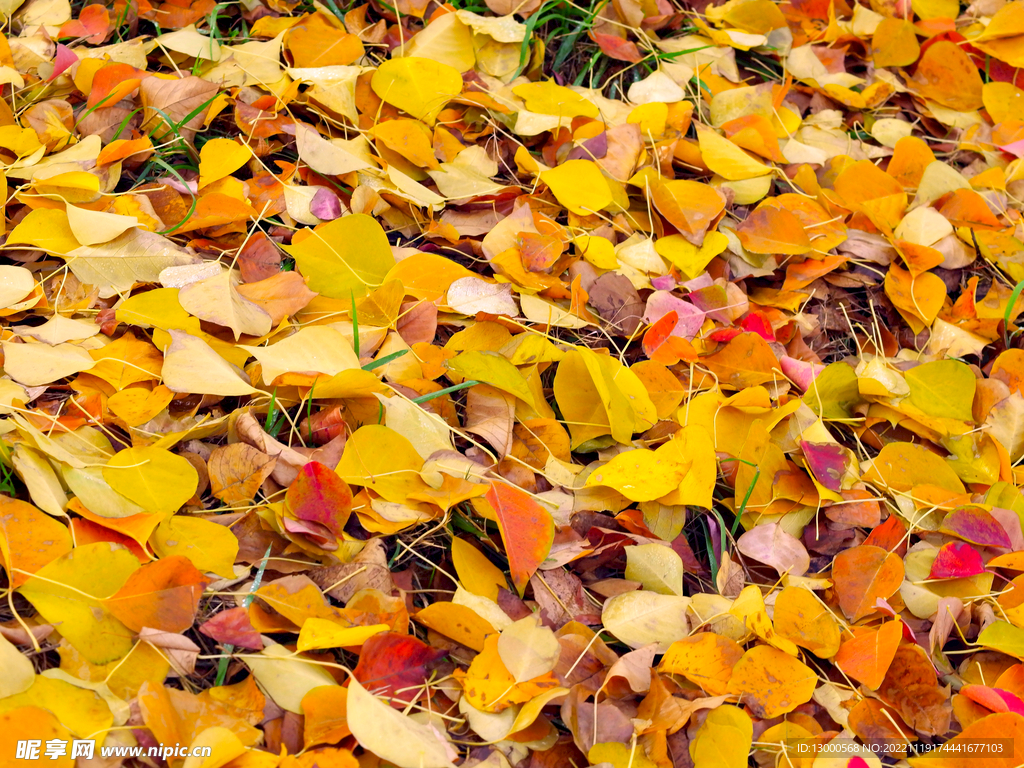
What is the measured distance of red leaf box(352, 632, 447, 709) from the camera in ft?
2.20

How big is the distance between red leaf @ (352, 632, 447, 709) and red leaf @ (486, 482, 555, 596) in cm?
12

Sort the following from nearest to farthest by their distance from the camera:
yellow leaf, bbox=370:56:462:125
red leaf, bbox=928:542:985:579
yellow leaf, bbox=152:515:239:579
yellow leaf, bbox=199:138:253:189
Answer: yellow leaf, bbox=152:515:239:579 < red leaf, bbox=928:542:985:579 < yellow leaf, bbox=199:138:253:189 < yellow leaf, bbox=370:56:462:125

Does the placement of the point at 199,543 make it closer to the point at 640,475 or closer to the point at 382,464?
the point at 382,464

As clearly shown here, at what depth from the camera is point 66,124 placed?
40.8 inches

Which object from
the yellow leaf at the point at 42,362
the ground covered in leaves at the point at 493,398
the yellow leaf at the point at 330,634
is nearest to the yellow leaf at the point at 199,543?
the ground covered in leaves at the point at 493,398

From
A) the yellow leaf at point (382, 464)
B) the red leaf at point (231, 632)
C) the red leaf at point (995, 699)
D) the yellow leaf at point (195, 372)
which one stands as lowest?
the red leaf at point (995, 699)

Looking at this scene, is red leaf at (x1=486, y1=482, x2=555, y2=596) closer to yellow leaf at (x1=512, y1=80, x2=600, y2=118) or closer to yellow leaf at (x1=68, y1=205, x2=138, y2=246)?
yellow leaf at (x1=68, y1=205, x2=138, y2=246)

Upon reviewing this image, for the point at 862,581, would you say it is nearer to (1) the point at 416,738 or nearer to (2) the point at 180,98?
(1) the point at 416,738

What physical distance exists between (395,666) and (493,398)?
1.03ft

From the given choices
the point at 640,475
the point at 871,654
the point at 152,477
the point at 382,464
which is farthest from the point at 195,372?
the point at 871,654

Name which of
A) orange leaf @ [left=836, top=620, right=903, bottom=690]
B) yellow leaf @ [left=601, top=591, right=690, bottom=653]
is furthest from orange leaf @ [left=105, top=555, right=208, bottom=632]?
orange leaf @ [left=836, top=620, right=903, bottom=690]

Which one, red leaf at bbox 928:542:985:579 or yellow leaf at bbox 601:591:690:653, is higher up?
yellow leaf at bbox 601:591:690:653

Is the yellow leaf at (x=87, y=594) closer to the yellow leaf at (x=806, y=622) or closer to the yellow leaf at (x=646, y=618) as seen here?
the yellow leaf at (x=646, y=618)

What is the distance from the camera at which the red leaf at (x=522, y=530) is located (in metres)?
0.75
